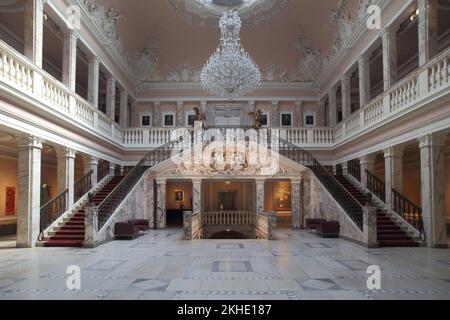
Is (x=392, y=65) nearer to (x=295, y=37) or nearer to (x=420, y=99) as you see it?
(x=420, y=99)

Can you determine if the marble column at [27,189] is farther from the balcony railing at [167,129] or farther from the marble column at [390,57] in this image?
the marble column at [390,57]

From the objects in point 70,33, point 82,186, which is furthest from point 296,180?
point 70,33

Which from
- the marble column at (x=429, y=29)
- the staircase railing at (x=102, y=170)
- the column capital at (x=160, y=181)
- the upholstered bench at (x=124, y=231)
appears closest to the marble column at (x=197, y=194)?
the column capital at (x=160, y=181)

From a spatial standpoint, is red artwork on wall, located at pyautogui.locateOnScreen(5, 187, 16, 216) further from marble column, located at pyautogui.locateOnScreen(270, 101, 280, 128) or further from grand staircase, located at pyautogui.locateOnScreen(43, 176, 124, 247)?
marble column, located at pyautogui.locateOnScreen(270, 101, 280, 128)

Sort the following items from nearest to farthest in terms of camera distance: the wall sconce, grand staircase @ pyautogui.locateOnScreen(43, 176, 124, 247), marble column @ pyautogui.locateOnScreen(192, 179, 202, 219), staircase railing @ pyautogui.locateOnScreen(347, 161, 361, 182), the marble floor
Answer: the marble floor < grand staircase @ pyautogui.locateOnScreen(43, 176, 124, 247) < the wall sconce < staircase railing @ pyautogui.locateOnScreen(347, 161, 361, 182) < marble column @ pyautogui.locateOnScreen(192, 179, 202, 219)

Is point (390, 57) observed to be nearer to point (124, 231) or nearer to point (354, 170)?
point (354, 170)

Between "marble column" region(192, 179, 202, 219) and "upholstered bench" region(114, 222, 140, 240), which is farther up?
"marble column" region(192, 179, 202, 219)

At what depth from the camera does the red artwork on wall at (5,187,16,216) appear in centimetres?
1762

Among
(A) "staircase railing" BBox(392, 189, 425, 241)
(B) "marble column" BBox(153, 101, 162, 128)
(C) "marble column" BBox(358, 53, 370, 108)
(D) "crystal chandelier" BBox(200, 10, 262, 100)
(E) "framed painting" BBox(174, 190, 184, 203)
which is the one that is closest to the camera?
(A) "staircase railing" BBox(392, 189, 425, 241)

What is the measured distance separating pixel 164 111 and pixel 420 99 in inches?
653

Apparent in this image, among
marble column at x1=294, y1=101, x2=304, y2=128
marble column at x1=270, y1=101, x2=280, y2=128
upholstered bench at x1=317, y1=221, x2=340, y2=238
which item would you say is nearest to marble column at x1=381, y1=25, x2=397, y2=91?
upholstered bench at x1=317, y1=221, x2=340, y2=238

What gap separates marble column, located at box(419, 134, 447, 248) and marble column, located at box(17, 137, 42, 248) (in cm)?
1159

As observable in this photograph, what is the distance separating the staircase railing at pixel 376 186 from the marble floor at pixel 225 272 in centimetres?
425

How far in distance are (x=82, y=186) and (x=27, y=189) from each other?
182 inches
